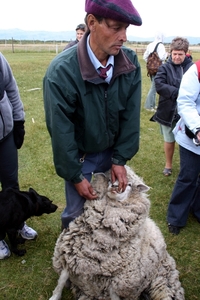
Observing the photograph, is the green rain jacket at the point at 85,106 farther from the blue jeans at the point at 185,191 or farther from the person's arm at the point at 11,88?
the blue jeans at the point at 185,191

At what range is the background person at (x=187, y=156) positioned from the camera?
3.04 metres

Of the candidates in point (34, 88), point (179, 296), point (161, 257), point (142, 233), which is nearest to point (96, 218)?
point (142, 233)

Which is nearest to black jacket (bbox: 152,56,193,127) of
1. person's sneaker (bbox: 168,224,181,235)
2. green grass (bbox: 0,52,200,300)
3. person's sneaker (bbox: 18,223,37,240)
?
green grass (bbox: 0,52,200,300)

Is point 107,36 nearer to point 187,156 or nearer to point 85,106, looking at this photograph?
point 85,106

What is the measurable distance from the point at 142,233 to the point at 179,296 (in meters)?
0.66

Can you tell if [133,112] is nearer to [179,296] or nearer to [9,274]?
[179,296]

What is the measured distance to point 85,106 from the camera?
7.00ft

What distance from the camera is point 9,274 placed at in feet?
10.3

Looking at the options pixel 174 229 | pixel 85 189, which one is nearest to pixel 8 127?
pixel 85 189

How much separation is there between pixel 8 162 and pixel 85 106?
55.3 inches

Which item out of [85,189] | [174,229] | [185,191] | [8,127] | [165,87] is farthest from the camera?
[165,87]

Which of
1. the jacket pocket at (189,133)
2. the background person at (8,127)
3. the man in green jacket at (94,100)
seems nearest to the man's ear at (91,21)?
the man in green jacket at (94,100)

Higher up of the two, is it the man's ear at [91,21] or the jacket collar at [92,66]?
the man's ear at [91,21]

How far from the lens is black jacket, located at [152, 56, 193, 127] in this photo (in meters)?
4.54
